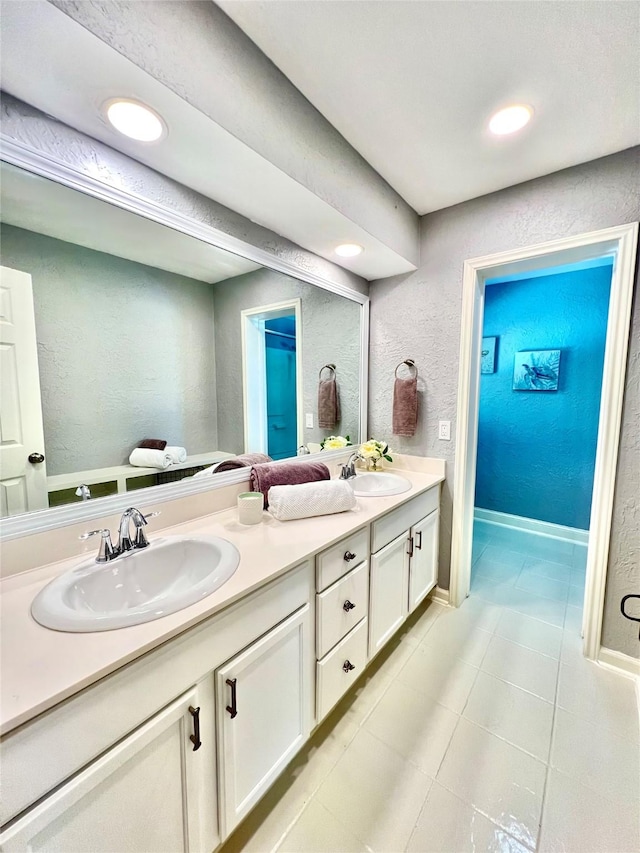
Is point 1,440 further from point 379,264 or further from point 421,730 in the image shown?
point 379,264

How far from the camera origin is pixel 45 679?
593 millimetres

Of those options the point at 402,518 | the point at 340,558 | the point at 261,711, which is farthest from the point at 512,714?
the point at 261,711

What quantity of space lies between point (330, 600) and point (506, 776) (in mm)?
859

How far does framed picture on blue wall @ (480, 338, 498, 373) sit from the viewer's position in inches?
127

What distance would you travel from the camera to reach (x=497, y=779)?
116 cm

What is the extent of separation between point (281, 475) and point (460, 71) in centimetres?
159

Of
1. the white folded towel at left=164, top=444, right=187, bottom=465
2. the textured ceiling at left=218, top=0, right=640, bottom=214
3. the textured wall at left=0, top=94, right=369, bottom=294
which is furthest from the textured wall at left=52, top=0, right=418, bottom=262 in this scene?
the white folded towel at left=164, top=444, right=187, bottom=465

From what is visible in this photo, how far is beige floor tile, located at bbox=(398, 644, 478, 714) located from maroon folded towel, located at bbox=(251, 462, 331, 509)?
1.02 metres

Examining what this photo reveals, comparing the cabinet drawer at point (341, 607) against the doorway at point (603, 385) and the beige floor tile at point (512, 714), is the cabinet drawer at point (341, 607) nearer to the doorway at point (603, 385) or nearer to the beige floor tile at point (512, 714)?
the beige floor tile at point (512, 714)

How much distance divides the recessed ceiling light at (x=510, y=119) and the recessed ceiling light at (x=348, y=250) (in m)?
0.69

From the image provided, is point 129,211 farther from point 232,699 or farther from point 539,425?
point 539,425

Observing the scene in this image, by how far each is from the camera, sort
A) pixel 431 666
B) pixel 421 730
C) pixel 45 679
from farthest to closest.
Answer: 1. pixel 431 666
2. pixel 421 730
3. pixel 45 679

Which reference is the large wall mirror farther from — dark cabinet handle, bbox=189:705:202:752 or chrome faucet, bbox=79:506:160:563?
dark cabinet handle, bbox=189:705:202:752

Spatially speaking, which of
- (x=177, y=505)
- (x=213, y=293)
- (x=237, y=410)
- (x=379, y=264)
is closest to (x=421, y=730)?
(x=177, y=505)
